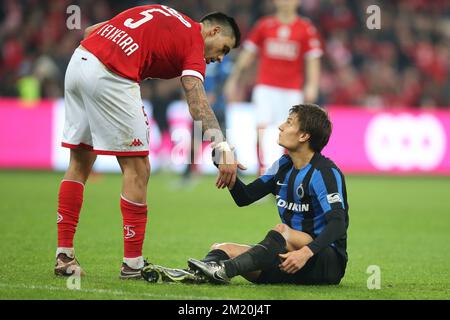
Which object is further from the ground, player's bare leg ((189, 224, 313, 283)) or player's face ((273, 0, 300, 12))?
player's face ((273, 0, 300, 12))

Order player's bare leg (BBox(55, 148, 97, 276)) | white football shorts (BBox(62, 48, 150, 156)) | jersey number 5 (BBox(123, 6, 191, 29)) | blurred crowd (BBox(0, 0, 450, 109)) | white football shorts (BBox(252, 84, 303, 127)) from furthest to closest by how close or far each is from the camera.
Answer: blurred crowd (BBox(0, 0, 450, 109)) → white football shorts (BBox(252, 84, 303, 127)) → player's bare leg (BBox(55, 148, 97, 276)) → jersey number 5 (BBox(123, 6, 191, 29)) → white football shorts (BBox(62, 48, 150, 156))

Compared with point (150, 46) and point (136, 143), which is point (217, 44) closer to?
point (150, 46)

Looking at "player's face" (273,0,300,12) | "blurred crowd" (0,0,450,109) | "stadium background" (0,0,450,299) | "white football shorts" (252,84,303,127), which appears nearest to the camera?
"stadium background" (0,0,450,299)

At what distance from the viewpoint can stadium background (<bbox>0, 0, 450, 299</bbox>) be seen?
6363 millimetres

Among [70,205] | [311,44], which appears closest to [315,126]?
[70,205]

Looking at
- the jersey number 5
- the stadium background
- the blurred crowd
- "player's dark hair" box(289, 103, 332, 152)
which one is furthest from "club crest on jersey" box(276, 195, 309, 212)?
the blurred crowd

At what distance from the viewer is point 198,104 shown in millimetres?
5527

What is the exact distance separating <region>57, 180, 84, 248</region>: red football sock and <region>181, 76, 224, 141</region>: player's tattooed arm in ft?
3.55

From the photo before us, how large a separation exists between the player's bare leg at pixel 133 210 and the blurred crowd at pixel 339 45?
1118cm

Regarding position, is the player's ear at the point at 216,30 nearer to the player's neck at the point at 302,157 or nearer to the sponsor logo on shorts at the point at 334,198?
the player's neck at the point at 302,157

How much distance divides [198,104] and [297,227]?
0.98 metres

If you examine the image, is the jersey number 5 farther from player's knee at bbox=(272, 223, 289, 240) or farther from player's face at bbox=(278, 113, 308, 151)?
player's knee at bbox=(272, 223, 289, 240)
